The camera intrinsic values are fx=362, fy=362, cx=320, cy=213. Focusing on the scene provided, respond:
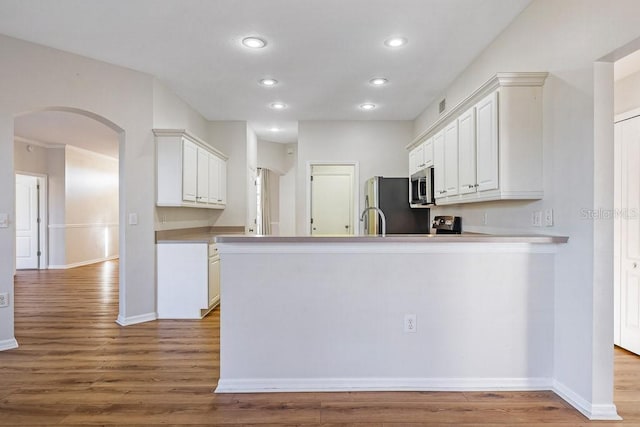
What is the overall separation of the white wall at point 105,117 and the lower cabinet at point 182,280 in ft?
0.36

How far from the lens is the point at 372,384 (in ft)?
7.96

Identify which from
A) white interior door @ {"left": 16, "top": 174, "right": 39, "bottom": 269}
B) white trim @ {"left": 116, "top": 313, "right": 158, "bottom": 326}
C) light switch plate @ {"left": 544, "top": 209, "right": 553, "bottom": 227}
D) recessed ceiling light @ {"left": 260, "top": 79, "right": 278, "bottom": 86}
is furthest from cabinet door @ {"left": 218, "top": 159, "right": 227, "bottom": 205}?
white interior door @ {"left": 16, "top": 174, "right": 39, "bottom": 269}

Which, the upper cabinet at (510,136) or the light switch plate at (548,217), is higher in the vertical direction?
the upper cabinet at (510,136)

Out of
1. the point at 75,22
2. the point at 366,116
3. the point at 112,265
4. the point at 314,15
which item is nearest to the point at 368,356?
the point at 314,15

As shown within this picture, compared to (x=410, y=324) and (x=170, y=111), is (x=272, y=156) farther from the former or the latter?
(x=410, y=324)

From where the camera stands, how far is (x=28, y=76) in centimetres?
334

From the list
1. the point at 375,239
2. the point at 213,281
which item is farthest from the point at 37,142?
the point at 375,239

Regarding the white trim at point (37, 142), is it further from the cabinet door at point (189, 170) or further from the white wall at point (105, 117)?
the cabinet door at point (189, 170)

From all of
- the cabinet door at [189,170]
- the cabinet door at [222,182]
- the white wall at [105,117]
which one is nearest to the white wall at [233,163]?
the cabinet door at [222,182]

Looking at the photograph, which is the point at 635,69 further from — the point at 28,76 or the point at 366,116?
the point at 28,76

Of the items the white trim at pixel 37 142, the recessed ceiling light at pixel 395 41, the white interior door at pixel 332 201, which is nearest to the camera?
the recessed ceiling light at pixel 395 41

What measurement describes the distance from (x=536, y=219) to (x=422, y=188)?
1836 mm

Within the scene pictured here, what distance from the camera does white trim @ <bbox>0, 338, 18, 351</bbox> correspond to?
320 cm

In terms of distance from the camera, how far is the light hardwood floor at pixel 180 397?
6.91ft
